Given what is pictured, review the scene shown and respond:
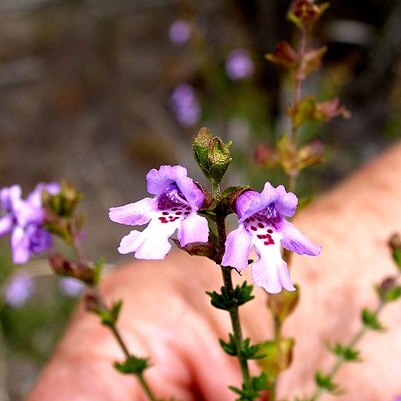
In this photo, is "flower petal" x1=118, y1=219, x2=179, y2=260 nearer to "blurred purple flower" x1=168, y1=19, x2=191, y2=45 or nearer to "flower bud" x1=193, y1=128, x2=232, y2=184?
"flower bud" x1=193, y1=128, x2=232, y2=184

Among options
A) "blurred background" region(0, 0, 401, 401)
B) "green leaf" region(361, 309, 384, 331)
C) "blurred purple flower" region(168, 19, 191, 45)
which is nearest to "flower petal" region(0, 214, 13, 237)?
"green leaf" region(361, 309, 384, 331)

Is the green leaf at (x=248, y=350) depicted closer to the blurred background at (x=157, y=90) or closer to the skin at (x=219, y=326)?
the skin at (x=219, y=326)

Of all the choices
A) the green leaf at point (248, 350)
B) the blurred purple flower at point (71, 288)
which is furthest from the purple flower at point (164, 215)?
the blurred purple flower at point (71, 288)

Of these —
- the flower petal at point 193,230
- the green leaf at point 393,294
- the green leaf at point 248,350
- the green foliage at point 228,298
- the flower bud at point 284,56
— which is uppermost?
the flower bud at point 284,56

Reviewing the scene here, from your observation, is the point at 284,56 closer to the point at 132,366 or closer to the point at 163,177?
the point at 163,177

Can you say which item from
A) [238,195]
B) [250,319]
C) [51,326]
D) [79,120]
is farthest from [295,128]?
[79,120]

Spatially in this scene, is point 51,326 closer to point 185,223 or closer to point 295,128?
point 295,128

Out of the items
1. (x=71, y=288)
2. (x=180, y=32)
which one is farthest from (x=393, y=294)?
(x=180, y=32)
